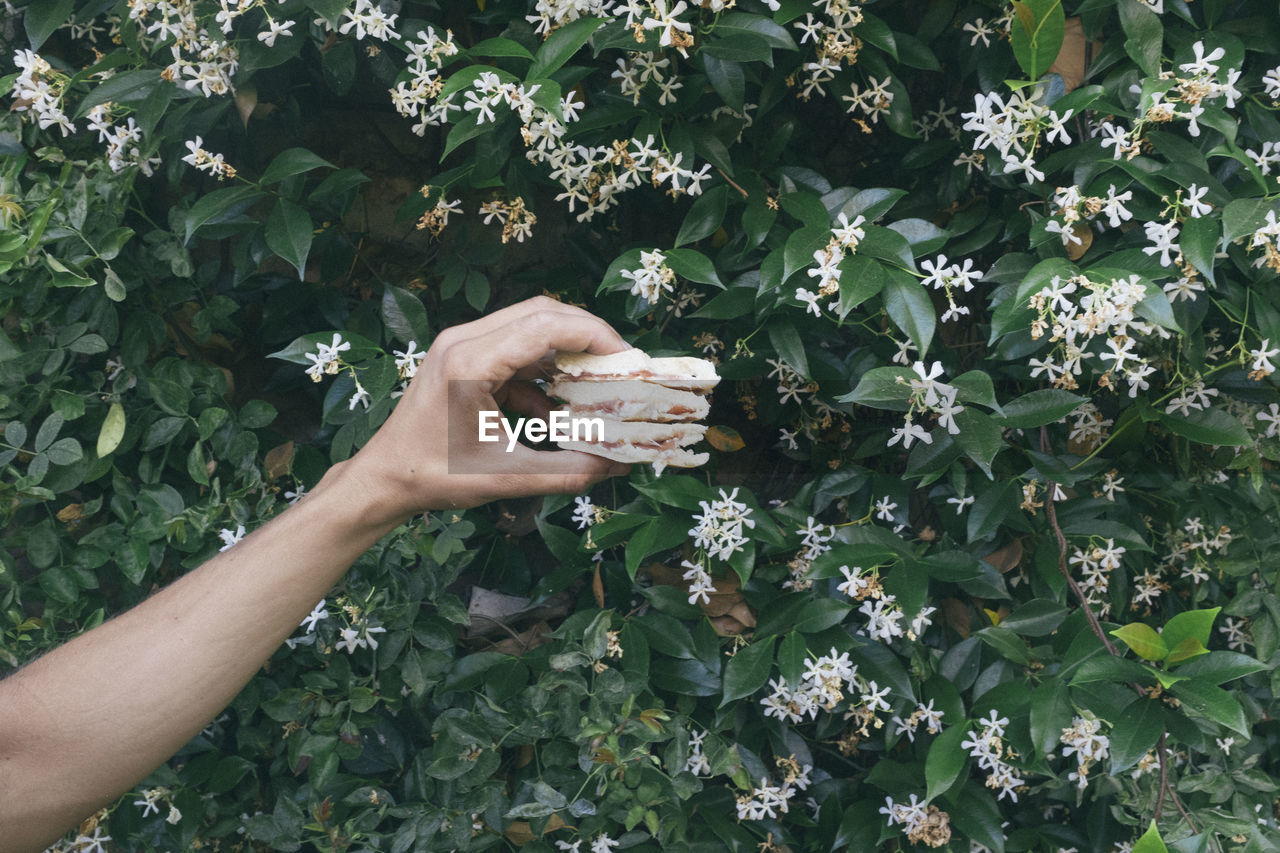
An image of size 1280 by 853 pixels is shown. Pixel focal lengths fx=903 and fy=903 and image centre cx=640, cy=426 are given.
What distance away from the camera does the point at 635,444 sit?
3.44ft

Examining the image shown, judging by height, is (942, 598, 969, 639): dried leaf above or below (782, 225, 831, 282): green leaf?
below

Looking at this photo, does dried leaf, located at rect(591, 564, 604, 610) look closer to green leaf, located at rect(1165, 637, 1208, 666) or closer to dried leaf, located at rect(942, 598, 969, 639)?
dried leaf, located at rect(942, 598, 969, 639)

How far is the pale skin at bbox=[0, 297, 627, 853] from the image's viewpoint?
0.99 m

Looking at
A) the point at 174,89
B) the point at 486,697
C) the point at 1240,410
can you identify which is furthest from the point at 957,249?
the point at 174,89

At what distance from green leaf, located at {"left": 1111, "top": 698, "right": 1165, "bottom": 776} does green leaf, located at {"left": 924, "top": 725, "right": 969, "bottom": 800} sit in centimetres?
20

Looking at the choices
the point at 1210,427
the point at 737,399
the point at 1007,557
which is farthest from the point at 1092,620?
the point at 737,399

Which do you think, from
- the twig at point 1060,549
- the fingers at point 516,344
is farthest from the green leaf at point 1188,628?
the fingers at point 516,344

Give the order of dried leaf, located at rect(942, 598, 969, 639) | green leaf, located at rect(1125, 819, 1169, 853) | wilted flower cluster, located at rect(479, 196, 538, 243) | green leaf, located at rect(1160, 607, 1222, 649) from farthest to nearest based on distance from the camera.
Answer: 1. dried leaf, located at rect(942, 598, 969, 639)
2. wilted flower cluster, located at rect(479, 196, 538, 243)
3. green leaf, located at rect(1160, 607, 1222, 649)
4. green leaf, located at rect(1125, 819, 1169, 853)

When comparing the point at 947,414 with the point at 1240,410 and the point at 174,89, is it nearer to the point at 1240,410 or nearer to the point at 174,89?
the point at 1240,410

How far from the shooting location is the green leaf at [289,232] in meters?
1.19

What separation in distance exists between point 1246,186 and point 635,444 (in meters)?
0.82

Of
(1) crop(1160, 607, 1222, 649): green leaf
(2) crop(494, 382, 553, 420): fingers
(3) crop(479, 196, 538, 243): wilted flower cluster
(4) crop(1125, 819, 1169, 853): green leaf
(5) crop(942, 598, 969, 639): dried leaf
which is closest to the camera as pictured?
(4) crop(1125, 819, 1169, 853): green leaf

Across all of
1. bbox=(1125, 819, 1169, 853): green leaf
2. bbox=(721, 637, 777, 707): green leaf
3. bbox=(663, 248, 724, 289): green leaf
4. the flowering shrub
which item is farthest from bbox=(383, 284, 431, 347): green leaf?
bbox=(1125, 819, 1169, 853): green leaf

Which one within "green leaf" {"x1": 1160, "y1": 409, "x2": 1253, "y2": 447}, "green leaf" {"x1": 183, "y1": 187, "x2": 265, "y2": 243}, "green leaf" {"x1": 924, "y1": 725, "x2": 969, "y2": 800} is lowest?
"green leaf" {"x1": 924, "y1": 725, "x2": 969, "y2": 800}
